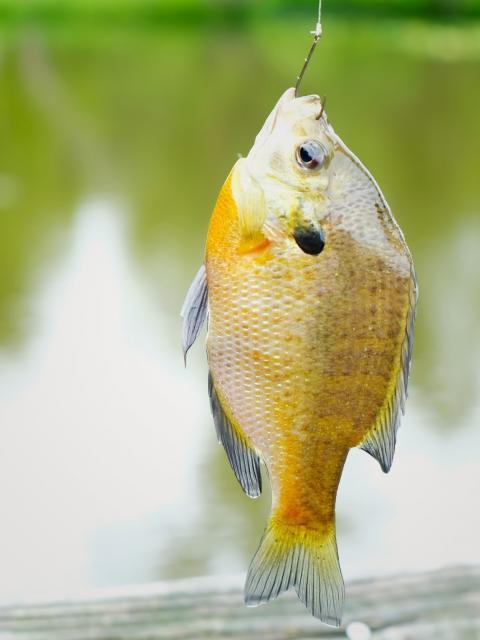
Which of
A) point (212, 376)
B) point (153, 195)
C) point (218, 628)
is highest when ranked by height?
point (153, 195)

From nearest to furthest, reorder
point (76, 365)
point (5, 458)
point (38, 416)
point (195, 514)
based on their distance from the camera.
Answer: point (195, 514) < point (5, 458) < point (38, 416) < point (76, 365)

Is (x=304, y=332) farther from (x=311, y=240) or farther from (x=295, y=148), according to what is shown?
Result: (x=295, y=148)

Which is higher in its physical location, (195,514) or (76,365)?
(76,365)

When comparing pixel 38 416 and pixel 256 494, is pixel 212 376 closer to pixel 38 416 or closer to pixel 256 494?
pixel 256 494

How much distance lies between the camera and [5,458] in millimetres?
5312

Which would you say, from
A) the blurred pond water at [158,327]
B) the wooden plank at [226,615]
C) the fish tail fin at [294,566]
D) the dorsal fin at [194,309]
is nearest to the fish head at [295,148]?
the dorsal fin at [194,309]

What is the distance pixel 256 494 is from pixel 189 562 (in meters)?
2.84

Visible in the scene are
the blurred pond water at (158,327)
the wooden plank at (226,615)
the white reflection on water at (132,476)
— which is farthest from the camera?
the blurred pond water at (158,327)

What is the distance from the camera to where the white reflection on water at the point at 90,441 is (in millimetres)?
4465

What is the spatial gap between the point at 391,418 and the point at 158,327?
5732 millimetres

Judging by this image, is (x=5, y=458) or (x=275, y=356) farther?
(x=5, y=458)

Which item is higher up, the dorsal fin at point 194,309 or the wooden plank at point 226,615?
the dorsal fin at point 194,309

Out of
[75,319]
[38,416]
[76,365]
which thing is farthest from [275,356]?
[75,319]

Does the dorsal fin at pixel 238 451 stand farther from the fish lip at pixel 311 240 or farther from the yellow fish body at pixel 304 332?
the fish lip at pixel 311 240
